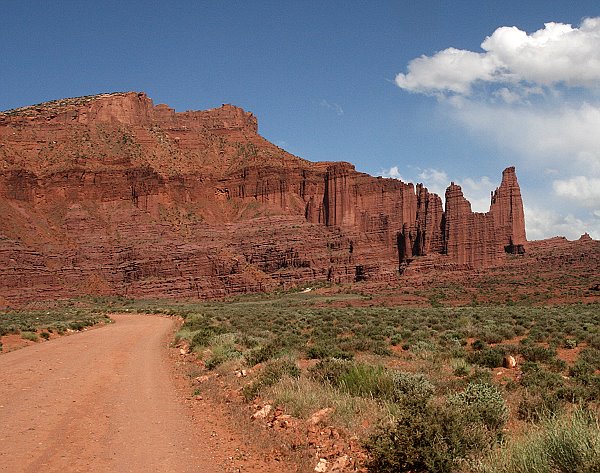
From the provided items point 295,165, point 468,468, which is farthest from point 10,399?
point 295,165

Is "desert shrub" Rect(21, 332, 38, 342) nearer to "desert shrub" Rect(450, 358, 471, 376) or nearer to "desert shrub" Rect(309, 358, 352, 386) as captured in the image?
"desert shrub" Rect(309, 358, 352, 386)

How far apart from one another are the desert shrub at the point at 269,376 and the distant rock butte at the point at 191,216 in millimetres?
83985

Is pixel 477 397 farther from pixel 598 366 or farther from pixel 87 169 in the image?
pixel 87 169

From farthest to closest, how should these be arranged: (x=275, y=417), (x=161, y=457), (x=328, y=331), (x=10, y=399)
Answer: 1. (x=328, y=331)
2. (x=10, y=399)
3. (x=275, y=417)
4. (x=161, y=457)

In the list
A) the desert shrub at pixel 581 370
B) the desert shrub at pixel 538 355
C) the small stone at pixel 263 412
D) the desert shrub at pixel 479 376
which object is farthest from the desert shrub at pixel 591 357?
the small stone at pixel 263 412

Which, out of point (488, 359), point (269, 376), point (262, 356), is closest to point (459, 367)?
point (488, 359)

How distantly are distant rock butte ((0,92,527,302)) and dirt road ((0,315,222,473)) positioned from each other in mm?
80349

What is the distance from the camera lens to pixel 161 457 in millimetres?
6922

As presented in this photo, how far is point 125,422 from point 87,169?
113166 mm

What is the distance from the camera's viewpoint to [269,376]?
1064cm

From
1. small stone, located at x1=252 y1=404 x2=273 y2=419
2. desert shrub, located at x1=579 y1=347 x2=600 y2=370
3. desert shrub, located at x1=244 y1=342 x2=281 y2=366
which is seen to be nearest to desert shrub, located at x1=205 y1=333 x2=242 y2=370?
desert shrub, located at x1=244 y1=342 x2=281 y2=366

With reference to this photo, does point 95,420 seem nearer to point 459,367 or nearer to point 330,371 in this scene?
point 330,371

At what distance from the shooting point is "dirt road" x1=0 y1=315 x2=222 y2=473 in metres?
6.77

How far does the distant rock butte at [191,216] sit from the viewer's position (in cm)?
9700
